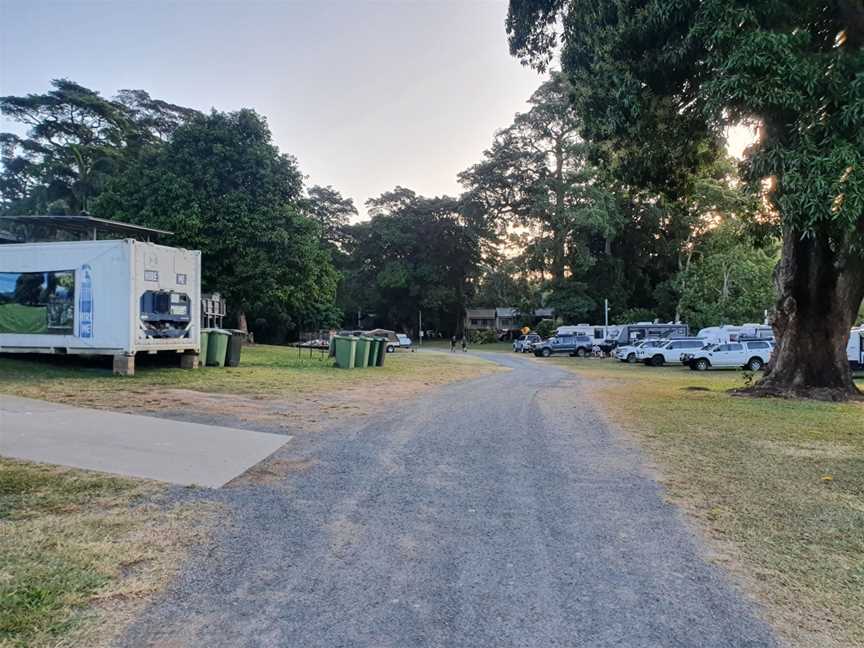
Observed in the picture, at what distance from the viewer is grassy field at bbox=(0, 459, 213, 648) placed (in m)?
3.23

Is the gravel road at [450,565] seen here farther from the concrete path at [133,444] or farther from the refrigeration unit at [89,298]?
the refrigeration unit at [89,298]

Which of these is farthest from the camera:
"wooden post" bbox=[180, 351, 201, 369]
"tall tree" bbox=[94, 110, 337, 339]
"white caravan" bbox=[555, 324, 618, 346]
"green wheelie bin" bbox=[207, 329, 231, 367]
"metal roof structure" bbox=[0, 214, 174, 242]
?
"white caravan" bbox=[555, 324, 618, 346]

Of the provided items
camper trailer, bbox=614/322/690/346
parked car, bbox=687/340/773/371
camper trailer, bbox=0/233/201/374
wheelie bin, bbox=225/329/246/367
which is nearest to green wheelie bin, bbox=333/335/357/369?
wheelie bin, bbox=225/329/246/367

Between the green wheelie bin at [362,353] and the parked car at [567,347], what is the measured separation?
22.3 metres

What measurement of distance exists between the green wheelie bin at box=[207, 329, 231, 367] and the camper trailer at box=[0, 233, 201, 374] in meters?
2.51

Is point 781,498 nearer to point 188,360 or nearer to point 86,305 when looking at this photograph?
point 86,305

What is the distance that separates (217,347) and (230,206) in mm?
12745

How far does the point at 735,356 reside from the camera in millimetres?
29688

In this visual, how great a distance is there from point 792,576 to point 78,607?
421 cm

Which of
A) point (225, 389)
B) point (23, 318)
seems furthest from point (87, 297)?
point (225, 389)

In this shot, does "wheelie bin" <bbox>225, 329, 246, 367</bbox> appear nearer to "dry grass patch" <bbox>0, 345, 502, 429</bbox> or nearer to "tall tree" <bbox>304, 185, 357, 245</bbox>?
"dry grass patch" <bbox>0, 345, 502, 429</bbox>

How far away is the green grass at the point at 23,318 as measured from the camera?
54.1 feet

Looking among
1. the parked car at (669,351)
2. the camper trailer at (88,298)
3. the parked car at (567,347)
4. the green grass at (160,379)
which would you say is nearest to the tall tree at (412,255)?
the parked car at (567,347)

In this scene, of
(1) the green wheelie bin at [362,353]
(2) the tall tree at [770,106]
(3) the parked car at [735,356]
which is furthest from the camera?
(3) the parked car at [735,356]
